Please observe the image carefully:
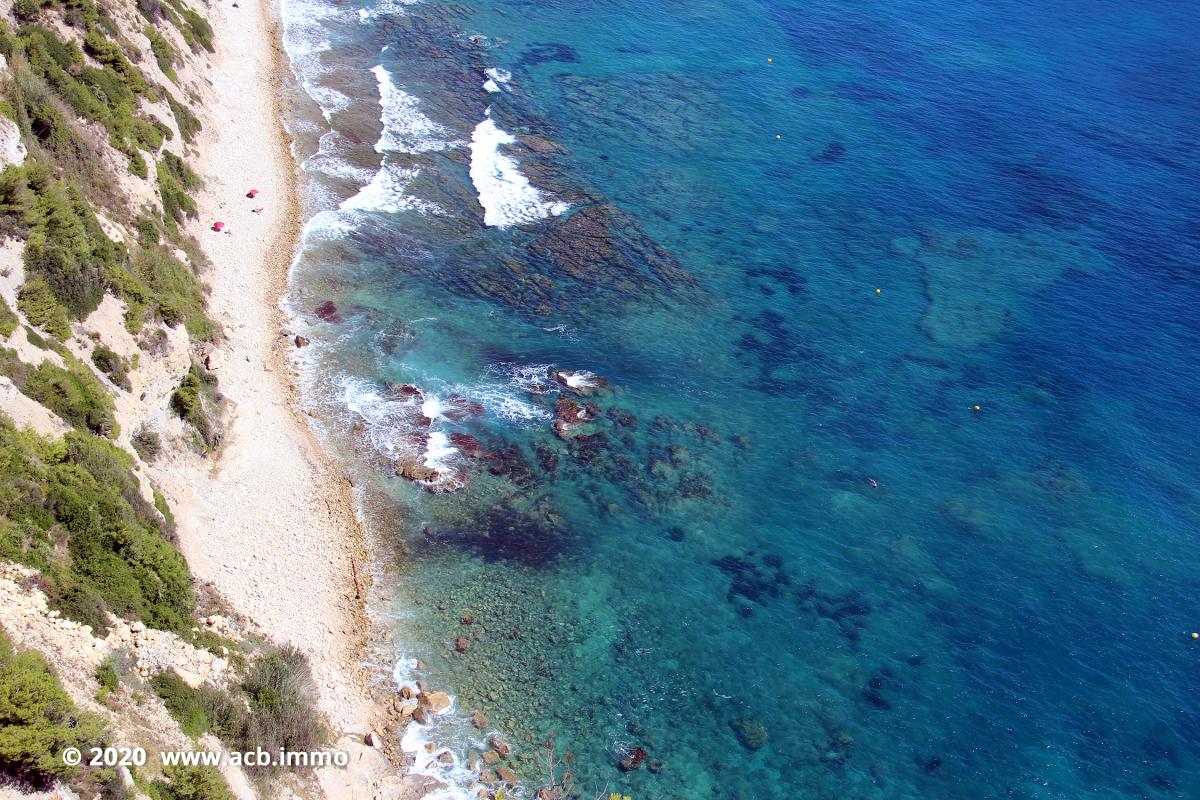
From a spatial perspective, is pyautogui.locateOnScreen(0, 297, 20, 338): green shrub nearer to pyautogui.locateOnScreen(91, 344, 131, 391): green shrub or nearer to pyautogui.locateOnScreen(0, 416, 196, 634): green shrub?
pyautogui.locateOnScreen(91, 344, 131, 391): green shrub

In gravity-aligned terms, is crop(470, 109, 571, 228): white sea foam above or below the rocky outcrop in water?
above

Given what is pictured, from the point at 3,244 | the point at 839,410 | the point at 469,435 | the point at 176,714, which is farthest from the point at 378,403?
the point at 839,410

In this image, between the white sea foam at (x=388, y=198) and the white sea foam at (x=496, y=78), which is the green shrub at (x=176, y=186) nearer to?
the white sea foam at (x=388, y=198)

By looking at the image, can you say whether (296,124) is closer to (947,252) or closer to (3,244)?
(3,244)

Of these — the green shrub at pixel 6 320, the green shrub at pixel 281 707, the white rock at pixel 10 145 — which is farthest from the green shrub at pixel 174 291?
the green shrub at pixel 281 707

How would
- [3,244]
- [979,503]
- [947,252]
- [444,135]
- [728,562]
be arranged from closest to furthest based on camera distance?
1. [3,244]
2. [728,562]
3. [979,503]
4. [947,252]
5. [444,135]

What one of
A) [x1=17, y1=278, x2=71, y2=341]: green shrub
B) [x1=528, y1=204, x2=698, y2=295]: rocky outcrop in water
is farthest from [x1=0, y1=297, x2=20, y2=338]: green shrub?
[x1=528, y1=204, x2=698, y2=295]: rocky outcrop in water
